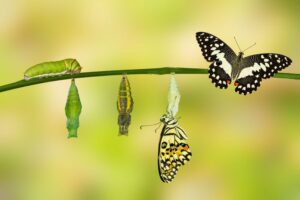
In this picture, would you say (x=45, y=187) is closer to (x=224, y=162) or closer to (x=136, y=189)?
(x=136, y=189)

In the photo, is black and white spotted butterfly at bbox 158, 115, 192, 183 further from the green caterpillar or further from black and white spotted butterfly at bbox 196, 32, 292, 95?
the green caterpillar

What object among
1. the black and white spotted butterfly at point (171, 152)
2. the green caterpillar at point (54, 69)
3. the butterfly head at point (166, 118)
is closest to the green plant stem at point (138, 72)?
the green caterpillar at point (54, 69)

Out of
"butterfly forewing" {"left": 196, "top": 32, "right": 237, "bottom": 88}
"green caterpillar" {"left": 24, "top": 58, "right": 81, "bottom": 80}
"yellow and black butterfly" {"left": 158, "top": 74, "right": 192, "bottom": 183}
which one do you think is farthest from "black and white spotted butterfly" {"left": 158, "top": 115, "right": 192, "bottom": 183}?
"green caterpillar" {"left": 24, "top": 58, "right": 81, "bottom": 80}

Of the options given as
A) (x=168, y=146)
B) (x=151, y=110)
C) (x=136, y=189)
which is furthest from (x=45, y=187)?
(x=168, y=146)

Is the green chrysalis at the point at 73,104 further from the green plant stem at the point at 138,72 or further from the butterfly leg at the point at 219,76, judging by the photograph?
the butterfly leg at the point at 219,76

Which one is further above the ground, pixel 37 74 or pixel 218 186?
pixel 37 74

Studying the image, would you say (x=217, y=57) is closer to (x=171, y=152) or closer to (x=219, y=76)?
(x=219, y=76)
